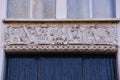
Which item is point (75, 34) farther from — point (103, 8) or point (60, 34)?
point (103, 8)

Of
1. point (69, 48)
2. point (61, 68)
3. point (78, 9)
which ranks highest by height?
point (78, 9)

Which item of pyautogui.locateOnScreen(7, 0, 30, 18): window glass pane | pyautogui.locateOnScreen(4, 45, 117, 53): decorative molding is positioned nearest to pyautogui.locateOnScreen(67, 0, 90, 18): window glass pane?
pyautogui.locateOnScreen(4, 45, 117, 53): decorative molding

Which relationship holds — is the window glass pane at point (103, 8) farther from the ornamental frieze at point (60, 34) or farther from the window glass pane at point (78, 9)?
the ornamental frieze at point (60, 34)

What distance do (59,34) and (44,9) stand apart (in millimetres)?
805


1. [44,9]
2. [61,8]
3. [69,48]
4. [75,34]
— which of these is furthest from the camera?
[44,9]

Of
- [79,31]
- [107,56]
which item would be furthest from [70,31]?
[107,56]

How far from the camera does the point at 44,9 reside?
12461 millimetres

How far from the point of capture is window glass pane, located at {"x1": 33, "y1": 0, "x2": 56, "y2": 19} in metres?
12.4

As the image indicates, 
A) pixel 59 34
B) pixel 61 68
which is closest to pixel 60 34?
pixel 59 34

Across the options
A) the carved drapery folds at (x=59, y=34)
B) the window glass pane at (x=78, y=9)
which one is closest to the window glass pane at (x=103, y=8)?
the window glass pane at (x=78, y=9)

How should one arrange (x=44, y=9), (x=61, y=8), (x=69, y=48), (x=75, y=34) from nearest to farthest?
(x=69, y=48) < (x=75, y=34) < (x=61, y=8) < (x=44, y=9)

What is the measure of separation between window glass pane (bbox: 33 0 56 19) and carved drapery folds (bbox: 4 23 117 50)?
1.07 feet

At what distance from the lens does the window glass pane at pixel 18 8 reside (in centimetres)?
1241

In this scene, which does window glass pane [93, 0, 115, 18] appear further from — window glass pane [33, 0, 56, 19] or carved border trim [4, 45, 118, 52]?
window glass pane [33, 0, 56, 19]
